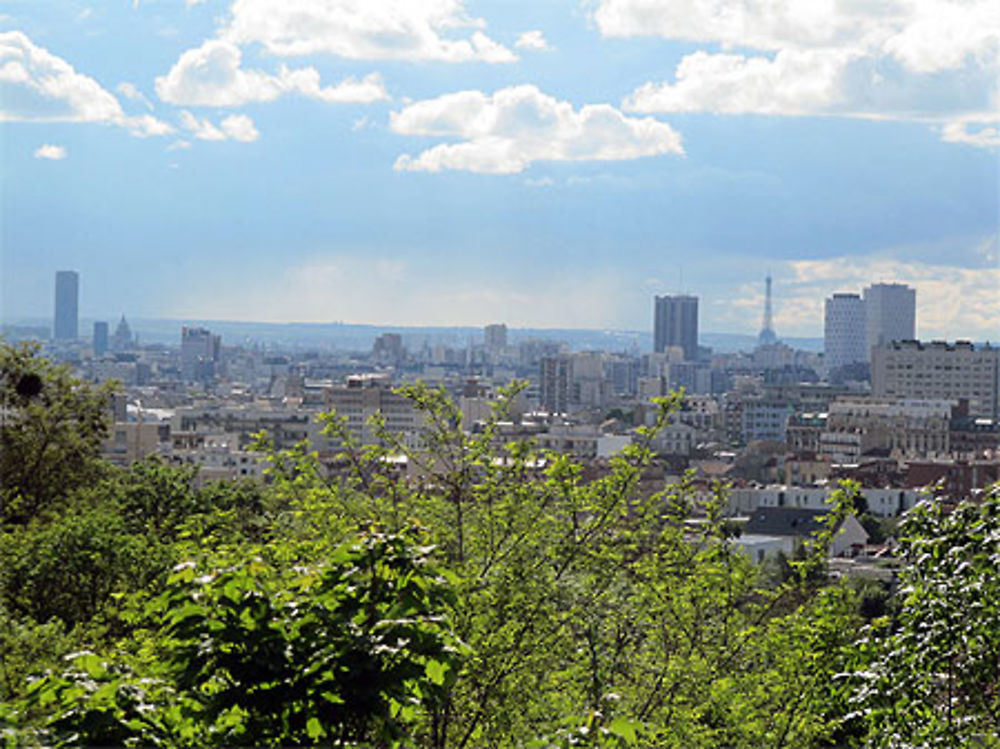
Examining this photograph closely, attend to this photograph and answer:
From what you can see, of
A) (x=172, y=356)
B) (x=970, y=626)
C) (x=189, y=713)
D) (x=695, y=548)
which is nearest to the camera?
(x=189, y=713)

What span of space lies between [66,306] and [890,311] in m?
95.3

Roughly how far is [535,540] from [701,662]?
845 mm

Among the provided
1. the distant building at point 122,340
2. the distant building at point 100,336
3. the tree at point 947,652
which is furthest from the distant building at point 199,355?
the tree at point 947,652

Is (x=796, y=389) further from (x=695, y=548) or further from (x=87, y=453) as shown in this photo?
(x=695, y=548)

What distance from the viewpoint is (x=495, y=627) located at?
A: 19.7 ft

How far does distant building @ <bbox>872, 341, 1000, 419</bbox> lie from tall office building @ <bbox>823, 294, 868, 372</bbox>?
63692 millimetres

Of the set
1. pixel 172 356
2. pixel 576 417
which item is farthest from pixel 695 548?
pixel 172 356

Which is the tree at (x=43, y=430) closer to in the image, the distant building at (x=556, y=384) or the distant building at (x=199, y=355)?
the distant building at (x=556, y=384)

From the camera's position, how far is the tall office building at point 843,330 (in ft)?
573

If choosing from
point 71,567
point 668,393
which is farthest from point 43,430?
point 668,393

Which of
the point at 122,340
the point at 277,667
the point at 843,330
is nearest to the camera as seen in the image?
the point at 277,667

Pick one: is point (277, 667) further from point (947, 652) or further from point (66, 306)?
point (66, 306)

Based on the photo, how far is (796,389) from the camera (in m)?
117

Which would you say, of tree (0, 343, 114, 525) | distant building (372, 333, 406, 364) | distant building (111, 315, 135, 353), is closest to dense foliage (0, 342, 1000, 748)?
tree (0, 343, 114, 525)
